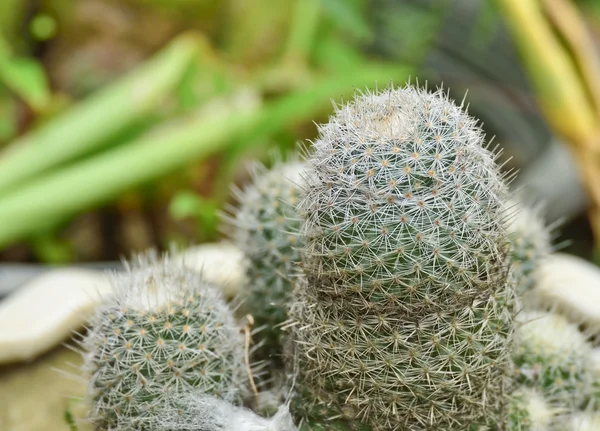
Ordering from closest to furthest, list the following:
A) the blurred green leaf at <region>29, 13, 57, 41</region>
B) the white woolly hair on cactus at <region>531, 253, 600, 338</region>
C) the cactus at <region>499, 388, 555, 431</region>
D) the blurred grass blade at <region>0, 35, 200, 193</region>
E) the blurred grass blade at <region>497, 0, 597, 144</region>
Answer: the cactus at <region>499, 388, 555, 431</region>
the white woolly hair on cactus at <region>531, 253, 600, 338</region>
the blurred grass blade at <region>497, 0, 597, 144</region>
the blurred grass blade at <region>0, 35, 200, 193</region>
the blurred green leaf at <region>29, 13, 57, 41</region>

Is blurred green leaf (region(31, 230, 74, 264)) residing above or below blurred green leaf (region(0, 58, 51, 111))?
below

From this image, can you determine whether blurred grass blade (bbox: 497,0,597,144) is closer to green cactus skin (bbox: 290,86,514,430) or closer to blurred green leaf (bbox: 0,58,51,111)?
green cactus skin (bbox: 290,86,514,430)

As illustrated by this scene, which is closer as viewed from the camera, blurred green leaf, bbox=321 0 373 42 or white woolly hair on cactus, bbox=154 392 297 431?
white woolly hair on cactus, bbox=154 392 297 431

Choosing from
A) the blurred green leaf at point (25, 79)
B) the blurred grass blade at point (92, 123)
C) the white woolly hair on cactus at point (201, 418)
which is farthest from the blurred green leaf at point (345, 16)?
the white woolly hair on cactus at point (201, 418)

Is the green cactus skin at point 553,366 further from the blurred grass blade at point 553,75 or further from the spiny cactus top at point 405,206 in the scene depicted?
the blurred grass blade at point 553,75

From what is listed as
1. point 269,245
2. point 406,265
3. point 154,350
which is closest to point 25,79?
point 269,245

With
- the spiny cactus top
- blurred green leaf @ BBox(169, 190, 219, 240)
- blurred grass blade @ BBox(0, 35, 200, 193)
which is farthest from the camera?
blurred grass blade @ BBox(0, 35, 200, 193)

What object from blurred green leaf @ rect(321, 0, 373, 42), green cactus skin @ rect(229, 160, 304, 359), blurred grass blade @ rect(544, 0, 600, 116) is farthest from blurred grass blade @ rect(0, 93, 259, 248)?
blurred grass blade @ rect(544, 0, 600, 116)
